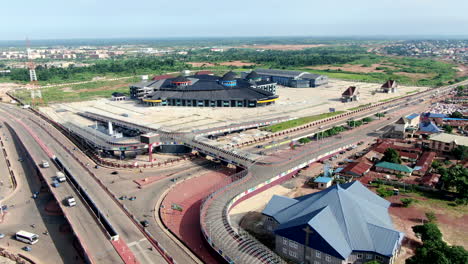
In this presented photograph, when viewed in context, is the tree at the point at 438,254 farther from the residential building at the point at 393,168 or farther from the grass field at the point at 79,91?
the grass field at the point at 79,91

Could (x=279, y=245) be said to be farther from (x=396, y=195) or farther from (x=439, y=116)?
(x=439, y=116)

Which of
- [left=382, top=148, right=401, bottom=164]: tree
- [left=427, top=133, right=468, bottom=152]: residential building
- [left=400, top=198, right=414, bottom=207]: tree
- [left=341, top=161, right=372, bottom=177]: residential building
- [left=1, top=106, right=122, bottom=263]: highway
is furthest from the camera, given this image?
[left=427, top=133, right=468, bottom=152]: residential building

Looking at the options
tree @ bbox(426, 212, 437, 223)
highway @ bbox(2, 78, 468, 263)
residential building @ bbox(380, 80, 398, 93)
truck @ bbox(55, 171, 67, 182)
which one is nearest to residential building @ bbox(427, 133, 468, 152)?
highway @ bbox(2, 78, 468, 263)

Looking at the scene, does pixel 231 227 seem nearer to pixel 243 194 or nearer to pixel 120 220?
pixel 243 194

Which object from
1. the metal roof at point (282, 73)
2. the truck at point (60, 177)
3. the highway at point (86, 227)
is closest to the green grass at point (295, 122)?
the truck at point (60, 177)

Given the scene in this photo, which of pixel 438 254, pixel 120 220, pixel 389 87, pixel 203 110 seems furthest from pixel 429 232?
pixel 389 87

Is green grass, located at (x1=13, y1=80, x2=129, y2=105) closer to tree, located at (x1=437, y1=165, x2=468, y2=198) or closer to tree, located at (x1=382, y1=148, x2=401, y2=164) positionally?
tree, located at (x1=382, y1=148, x2=401, y2=164)

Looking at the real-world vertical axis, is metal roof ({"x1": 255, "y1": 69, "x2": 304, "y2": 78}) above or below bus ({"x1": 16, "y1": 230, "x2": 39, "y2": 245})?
above
